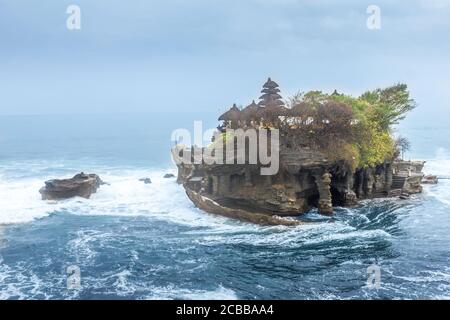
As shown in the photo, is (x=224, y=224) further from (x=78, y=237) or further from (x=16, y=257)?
(x=16, y=257)

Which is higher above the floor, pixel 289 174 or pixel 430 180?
pixel 289 174

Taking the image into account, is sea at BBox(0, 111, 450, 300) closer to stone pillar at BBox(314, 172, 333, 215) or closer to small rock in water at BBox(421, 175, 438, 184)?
stone pillar at BBox(314, 172, 333, 215)

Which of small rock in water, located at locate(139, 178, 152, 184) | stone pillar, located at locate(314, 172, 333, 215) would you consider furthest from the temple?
small rock in water, located at locate(139, 178, 152, 184)

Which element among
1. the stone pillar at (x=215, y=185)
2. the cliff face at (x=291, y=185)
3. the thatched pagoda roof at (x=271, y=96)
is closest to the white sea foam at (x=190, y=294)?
the cliff face at (x=291, y=185)

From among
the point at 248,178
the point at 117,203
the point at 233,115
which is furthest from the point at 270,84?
the point at 117,203

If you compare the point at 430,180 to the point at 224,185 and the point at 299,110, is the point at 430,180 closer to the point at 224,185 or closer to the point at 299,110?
the point at 299,110
